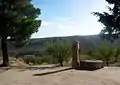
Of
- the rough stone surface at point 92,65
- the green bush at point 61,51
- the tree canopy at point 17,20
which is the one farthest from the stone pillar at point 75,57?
the green bush at point 61,51

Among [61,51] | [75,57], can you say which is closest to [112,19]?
[61,51]

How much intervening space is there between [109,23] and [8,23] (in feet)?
63.2

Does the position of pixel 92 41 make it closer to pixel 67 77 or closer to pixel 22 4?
pixel 22 4

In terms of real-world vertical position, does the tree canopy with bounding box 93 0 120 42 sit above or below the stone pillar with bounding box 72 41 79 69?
above

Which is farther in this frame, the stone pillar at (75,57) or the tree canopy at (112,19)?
the tree canopy at (112,19)

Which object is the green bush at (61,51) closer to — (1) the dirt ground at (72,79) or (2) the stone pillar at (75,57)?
(2) the stone pillar at (75,57)

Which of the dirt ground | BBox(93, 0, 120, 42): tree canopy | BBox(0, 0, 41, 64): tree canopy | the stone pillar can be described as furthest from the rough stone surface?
BBox(93, 0, 120, 42): tree canopy

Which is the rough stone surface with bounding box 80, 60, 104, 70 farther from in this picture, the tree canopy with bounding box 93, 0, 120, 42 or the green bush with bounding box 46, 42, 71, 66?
the tree canopy with bounding box 93, 0, 120, 42

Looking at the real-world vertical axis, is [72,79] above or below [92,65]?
below

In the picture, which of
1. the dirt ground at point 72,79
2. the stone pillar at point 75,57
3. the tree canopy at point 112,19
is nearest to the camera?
the dirt ground at point 72,79

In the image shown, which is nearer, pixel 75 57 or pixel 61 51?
pixel 75 57

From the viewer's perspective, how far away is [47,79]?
682 inches

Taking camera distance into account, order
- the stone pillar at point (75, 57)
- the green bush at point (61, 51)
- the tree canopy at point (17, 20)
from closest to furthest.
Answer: the stone pillar at point (75, 57)
the tree canopy at point (17, 20)
the green bush at point (61, 51)

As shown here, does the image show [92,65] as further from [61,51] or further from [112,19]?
[112,19]
